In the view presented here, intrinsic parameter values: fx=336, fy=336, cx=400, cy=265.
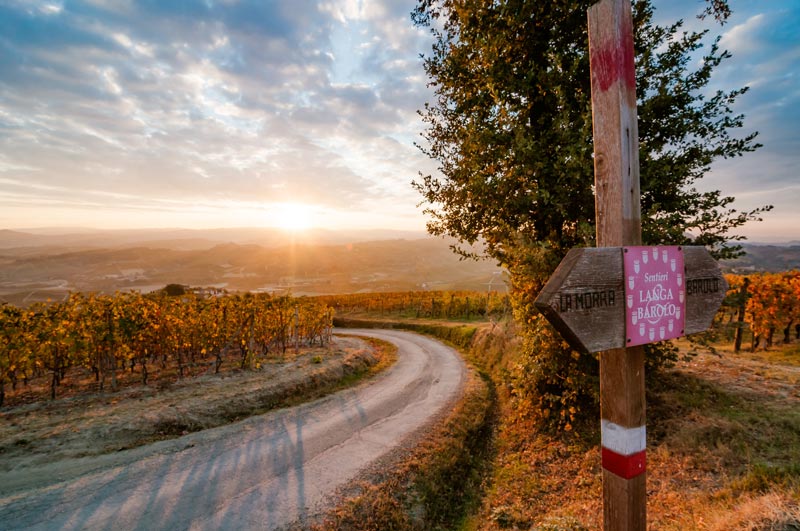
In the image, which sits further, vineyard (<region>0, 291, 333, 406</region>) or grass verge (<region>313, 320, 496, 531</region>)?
vineyard (<region>0, 291, 333, 406</region>)

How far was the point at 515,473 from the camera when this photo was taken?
8203 mm

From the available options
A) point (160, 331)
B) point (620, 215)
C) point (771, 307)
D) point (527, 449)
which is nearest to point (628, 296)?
point (620, 215)

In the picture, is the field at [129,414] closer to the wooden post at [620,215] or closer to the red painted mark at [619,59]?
the wooden post at [620,215]

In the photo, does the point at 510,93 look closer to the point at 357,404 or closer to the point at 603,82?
the point at 603,82

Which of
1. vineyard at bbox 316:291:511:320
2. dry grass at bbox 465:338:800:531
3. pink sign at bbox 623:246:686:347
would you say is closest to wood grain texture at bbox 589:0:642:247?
pink sign at bbox 623:246:686:347

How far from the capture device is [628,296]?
8.65 ft

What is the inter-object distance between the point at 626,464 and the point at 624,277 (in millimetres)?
1566

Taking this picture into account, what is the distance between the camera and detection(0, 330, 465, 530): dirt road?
254 inches

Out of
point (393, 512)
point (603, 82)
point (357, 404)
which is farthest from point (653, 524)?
point (357, 404)

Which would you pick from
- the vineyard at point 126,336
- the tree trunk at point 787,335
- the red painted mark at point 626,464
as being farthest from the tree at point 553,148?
the tree trunk at point 787,335

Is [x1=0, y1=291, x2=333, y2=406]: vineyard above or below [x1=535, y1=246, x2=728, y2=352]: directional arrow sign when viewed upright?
below

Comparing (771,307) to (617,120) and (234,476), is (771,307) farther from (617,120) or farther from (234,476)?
(234,476)

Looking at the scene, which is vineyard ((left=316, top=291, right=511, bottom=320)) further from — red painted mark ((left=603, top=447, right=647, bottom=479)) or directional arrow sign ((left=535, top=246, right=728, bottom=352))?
red painted mark ((left=603, top=447, right=647, bottom=479))

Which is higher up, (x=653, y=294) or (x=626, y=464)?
(x=653, y=294)
